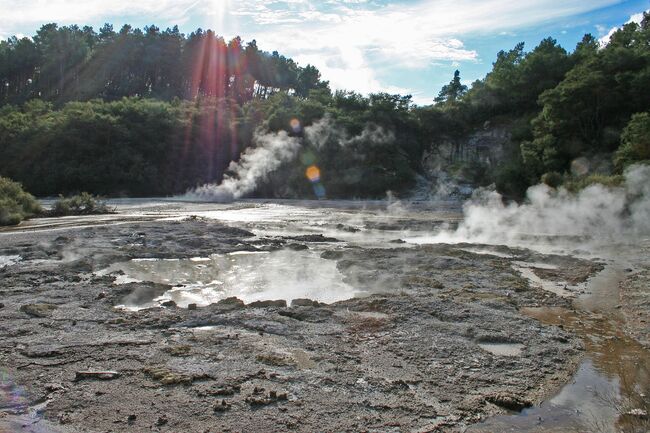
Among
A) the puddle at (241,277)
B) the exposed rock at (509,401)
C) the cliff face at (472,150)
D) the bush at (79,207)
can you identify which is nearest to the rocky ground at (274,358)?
the exposed rock at (509,401)

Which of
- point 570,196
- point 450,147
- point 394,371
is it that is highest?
point 450,147

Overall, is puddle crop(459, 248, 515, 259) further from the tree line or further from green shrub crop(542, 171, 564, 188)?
the tree line

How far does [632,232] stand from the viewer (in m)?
16.2

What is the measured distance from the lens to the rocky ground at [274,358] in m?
4.52

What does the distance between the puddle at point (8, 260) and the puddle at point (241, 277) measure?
1.98 meters

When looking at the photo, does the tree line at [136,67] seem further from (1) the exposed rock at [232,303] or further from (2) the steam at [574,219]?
(1) the exposed rock at [232,303]

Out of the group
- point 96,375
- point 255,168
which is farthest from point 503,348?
point 255,168

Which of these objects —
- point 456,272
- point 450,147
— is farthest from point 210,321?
point 450,147

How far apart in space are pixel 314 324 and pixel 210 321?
1.37 metres

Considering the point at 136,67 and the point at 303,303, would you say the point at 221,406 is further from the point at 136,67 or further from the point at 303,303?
the point at 136,67

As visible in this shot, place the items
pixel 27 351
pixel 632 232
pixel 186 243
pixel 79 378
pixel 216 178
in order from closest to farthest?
1. pixel 79 378
2. pixel 27 351
3. pixel 186 243
4. pixel 632 232
5. pixel 216 178

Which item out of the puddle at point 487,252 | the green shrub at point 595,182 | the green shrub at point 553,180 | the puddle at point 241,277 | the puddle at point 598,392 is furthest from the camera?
the green shrub at point 553,180

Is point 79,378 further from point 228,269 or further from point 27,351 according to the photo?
point 228,269

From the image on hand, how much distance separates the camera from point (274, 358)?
5668mm
